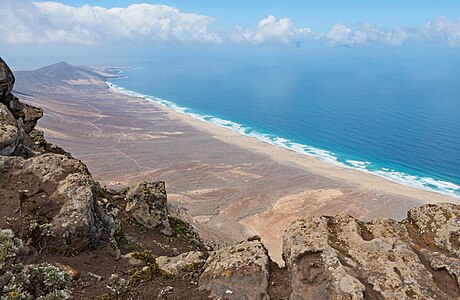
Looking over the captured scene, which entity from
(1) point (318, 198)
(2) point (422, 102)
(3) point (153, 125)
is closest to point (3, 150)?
(1) point (318, 198)

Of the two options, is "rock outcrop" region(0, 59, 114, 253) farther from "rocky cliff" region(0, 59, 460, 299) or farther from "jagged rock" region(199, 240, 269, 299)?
"jagged rock" region(199, 240, 269, 299)

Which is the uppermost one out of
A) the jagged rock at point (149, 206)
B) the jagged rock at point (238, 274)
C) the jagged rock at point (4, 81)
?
the jagged rock at point (4, 81)

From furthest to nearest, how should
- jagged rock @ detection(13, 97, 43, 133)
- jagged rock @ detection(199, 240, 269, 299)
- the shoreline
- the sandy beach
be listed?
the shoreline → the sandy beach → jagged rock @ detection(13, 97, 43, 133) → jagged rock @ detection(199, 240, 269, 299)

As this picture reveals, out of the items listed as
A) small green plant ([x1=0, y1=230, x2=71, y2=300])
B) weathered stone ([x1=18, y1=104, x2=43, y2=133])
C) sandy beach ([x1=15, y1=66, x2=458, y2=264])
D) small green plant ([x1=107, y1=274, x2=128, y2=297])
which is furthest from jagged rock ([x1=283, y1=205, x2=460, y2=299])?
sandy beach ([x1=15, y1=66, x2=458, y2=264])

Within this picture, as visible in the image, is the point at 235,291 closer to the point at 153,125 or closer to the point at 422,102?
the point at 153,125

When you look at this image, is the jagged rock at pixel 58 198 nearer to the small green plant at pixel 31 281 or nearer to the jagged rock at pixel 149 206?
the small green plant at pixel 31 281

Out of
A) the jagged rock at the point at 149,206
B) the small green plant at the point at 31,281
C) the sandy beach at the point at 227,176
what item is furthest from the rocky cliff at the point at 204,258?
the sandy beach at the point at 227,176
